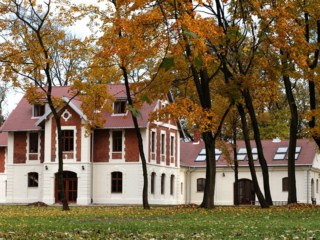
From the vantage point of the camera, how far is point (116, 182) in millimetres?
56844

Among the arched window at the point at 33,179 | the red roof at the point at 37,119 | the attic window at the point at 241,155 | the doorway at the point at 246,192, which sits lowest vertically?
the doorway at the point at 246,192

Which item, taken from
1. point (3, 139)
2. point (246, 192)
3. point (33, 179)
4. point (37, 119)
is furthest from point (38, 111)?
point (246, 192)

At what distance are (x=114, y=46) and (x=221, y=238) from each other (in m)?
19.1

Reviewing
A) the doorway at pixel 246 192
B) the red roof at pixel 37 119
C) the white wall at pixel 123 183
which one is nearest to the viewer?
the white wall at pixel 123 183

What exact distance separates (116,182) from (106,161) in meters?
1.93

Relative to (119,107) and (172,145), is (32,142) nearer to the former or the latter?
(119,107)

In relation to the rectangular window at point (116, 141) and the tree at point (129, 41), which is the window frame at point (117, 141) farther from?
the tree at point (129, 41)

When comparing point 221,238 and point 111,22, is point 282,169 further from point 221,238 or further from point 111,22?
point 221,238

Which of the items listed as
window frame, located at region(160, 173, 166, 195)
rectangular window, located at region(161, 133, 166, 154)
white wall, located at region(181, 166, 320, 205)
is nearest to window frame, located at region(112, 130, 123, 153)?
rectangular window, located at region(161, 133, 166, 154)

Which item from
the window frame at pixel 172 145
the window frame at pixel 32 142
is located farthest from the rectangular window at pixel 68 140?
the window frame at pixel 172 145

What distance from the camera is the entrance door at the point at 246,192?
208 feet

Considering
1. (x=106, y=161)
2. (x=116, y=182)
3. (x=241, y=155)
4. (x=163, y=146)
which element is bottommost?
(x=116, y=182)

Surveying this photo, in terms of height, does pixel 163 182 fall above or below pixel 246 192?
above

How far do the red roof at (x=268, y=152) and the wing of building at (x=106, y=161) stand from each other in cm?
11
